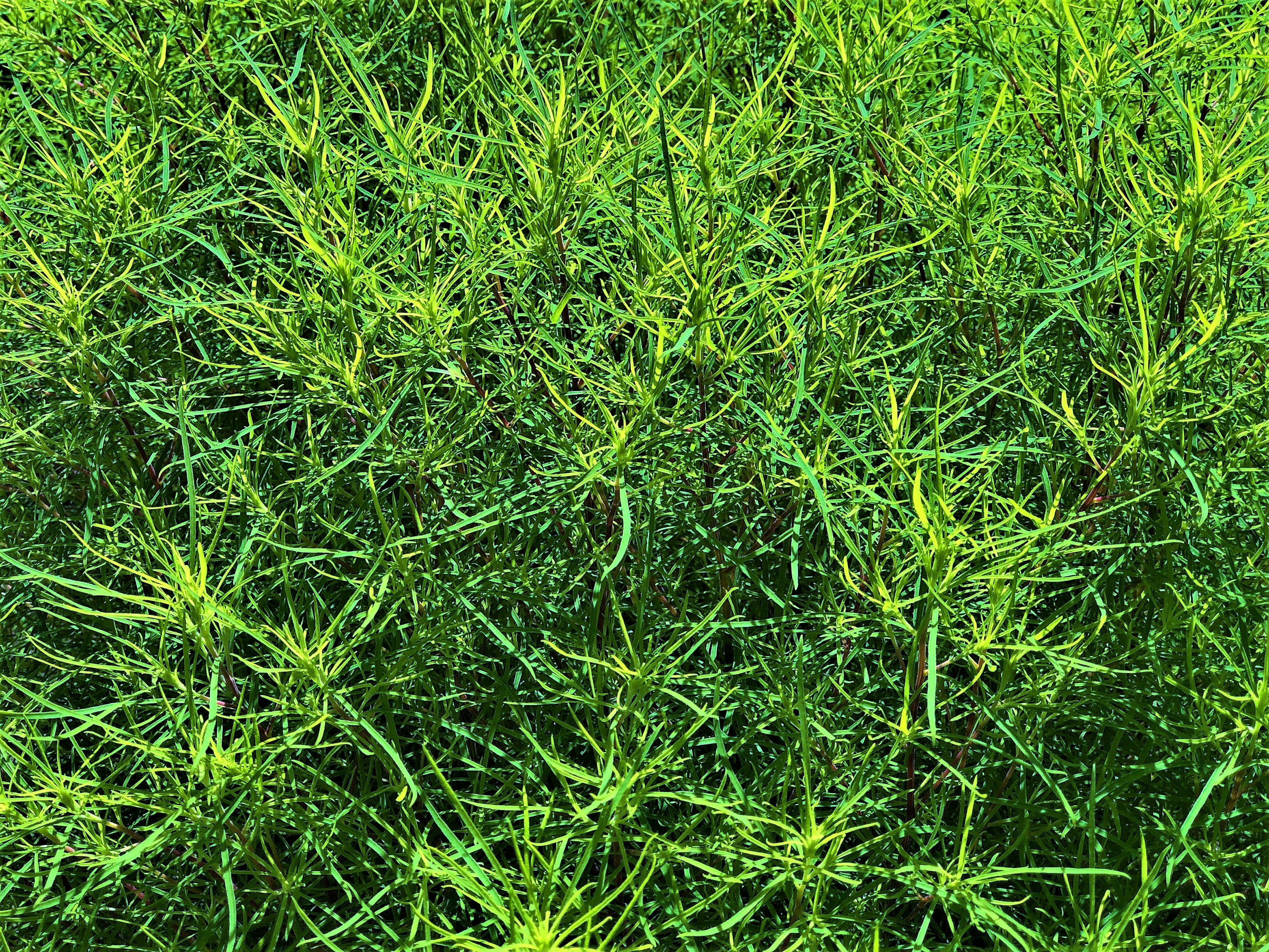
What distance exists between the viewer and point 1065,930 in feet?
2.96

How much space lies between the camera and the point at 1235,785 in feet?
2.79

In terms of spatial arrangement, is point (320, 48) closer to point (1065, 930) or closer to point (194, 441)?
point (194, 441)

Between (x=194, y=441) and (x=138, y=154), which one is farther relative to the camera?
(x=138, y=154)

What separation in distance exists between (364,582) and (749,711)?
0.96 ft

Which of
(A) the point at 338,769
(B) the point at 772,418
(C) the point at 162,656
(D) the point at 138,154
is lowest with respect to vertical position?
(A) the point at 338,769

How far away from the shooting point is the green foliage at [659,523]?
0.83 meters

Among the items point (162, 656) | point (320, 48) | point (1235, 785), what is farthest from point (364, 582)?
point (1235, 785)

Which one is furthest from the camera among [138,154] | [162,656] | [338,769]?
[138,154]

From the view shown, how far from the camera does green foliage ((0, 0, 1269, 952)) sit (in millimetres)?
832

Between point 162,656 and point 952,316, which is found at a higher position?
point 952,316

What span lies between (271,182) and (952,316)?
55 cm

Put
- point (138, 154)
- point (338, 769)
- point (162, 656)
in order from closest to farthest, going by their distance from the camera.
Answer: point (162, 656) → point (338, 769) → point (138, 154)

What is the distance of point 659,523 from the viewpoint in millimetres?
965

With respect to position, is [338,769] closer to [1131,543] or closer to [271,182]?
[271,182]
